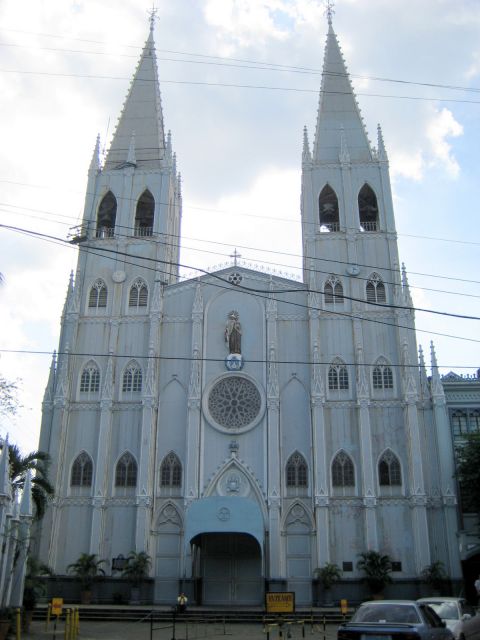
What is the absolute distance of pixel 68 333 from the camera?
3756 cm

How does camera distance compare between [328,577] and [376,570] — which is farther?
[328,577]

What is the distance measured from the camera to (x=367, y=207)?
135ft

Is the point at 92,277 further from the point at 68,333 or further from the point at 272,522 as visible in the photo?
the point at 272,522

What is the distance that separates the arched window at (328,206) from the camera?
4125 centimetres

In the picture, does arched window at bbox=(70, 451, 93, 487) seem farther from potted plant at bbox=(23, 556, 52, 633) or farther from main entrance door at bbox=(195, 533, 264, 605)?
potted plant at bbox=(23, 556, 52, 633)

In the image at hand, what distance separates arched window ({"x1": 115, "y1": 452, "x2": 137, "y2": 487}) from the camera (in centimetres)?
3475

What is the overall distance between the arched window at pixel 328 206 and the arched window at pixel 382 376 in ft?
32.4

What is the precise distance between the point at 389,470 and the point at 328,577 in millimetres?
6140

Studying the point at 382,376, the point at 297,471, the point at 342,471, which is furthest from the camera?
the point at 382,376

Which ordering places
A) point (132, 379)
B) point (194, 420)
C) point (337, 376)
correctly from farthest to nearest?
point (132, 379) → point (337, 376) → point (194, 420)

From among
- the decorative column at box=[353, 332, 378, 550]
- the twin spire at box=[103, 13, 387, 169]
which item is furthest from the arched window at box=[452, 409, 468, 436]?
the twin spire at box=[103, 13, 387, 169]

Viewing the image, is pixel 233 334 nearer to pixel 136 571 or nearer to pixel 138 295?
pixel 138 295

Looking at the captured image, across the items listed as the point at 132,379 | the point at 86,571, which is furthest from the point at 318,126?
the point at 86,571

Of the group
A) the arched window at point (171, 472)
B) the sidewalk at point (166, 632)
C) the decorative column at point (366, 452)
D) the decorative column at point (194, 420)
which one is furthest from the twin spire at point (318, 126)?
the sidewalk at point (166, 632)
